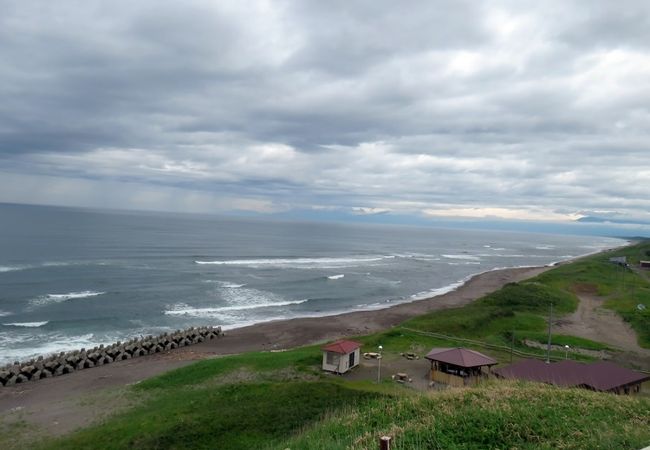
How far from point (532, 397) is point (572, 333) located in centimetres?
3224

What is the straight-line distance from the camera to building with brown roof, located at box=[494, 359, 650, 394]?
21453 millimetres

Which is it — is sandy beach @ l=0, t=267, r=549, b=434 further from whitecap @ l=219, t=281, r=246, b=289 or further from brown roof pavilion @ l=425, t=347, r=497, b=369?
whitecap @ l=219, t=281, r=246, b=289

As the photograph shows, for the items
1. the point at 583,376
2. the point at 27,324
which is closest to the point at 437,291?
the point at 583,376

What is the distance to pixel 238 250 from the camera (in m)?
123

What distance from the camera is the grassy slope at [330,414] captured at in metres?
12.3

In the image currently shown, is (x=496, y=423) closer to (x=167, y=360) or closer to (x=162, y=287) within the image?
(x=167, y=360)

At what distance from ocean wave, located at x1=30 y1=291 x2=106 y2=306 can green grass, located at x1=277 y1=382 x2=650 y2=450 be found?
1879 inches

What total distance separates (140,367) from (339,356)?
54.3 ft

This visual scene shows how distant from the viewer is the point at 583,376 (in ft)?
72.7

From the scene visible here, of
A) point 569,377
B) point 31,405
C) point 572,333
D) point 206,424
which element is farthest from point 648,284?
point 31,405

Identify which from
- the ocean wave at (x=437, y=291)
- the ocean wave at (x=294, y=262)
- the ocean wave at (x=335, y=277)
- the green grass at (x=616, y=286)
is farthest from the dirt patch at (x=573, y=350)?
the ocean wave at (x=294, y=262)

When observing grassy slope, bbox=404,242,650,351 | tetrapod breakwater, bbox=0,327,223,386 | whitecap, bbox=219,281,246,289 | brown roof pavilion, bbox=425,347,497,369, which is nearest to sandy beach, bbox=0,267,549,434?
tetrapod breakwater, bbox=0,327,223,386

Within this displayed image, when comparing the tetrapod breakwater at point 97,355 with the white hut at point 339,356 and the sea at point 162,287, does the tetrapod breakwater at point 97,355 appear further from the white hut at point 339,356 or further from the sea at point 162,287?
the white hut at point 339,356

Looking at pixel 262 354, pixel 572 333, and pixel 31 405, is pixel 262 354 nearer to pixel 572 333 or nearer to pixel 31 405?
pixel 31 405
